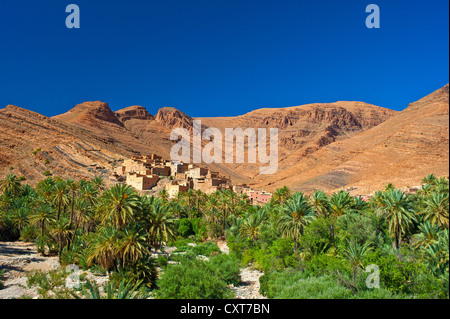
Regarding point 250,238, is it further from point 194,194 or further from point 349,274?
point 194,194

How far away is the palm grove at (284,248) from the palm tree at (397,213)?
→ 0.28ft

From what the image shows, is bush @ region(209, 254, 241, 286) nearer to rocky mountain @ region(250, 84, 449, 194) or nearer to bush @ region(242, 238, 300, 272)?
bush @ region(242, 238, 300, 272)

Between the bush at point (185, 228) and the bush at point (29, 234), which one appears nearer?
the bush at point (29, 234)

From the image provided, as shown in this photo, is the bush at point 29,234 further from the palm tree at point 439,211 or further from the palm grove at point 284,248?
the palm tree at point 439,211

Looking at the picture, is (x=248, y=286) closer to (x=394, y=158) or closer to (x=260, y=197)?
(x=260, y=197)

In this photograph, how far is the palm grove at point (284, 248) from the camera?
68.7 ft

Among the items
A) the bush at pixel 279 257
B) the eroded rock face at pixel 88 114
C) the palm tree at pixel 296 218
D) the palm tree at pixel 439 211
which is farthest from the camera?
the eroded rock face at pixel 88 114

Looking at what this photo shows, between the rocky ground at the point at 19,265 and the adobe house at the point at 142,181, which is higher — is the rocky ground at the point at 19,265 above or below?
below

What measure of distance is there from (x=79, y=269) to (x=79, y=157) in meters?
75.4

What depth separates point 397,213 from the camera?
26484 millimetres

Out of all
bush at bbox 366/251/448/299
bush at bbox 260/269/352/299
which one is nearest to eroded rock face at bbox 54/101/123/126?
bush at bbox 260/269/352/299

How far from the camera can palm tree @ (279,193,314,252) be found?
29764mm

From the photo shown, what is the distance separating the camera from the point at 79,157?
98.2 metres

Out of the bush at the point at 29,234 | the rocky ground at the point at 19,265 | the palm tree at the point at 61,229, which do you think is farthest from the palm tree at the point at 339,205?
the bush at the point at 29,234
